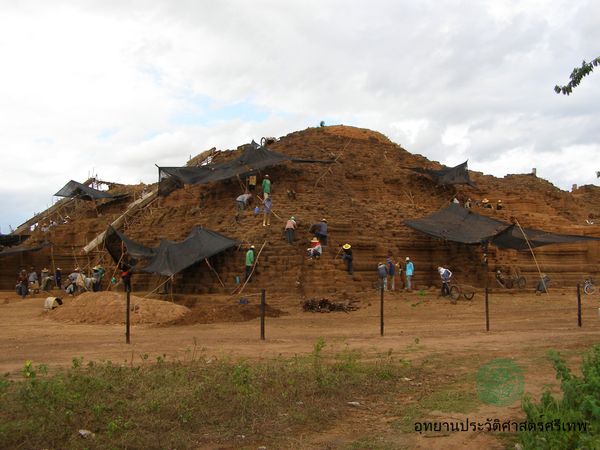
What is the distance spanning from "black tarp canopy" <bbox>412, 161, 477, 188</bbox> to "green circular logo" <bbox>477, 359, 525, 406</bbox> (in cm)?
2131

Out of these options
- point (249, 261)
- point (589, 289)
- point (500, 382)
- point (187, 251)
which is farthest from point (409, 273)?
point (500, 382)

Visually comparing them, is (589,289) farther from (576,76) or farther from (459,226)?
(576,76)

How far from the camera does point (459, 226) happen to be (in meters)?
22.7

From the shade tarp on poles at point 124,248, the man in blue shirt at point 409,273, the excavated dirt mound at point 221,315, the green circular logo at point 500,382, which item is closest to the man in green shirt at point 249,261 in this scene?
the excavated dirt mound at point 221,315

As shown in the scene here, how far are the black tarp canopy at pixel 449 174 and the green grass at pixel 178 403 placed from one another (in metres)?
22.9

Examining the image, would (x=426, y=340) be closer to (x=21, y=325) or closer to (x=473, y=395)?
(x=473, y=395)

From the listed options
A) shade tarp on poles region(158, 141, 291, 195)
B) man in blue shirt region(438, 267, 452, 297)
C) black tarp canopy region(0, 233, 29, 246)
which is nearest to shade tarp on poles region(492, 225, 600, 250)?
man in blue shirt region(438, 267, 452, 297)

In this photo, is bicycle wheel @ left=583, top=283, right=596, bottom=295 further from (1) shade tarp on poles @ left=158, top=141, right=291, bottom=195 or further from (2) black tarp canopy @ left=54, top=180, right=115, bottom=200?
(2) black tarp canopy @ left=54, top=180, right=115, bottom=200

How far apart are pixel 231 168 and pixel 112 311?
40.2 feet

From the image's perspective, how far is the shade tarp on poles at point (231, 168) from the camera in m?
26.7

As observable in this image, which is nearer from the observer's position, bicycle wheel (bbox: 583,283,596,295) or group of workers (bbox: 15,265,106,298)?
bicycle wheel (bbox: 583,283,596,295)

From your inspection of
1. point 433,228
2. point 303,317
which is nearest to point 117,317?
point 303,317

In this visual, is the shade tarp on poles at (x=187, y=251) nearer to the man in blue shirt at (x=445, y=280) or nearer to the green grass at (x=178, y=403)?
the man in blue shirt at (x=445, y=280)

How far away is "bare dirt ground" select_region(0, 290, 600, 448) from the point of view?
20.5ft
